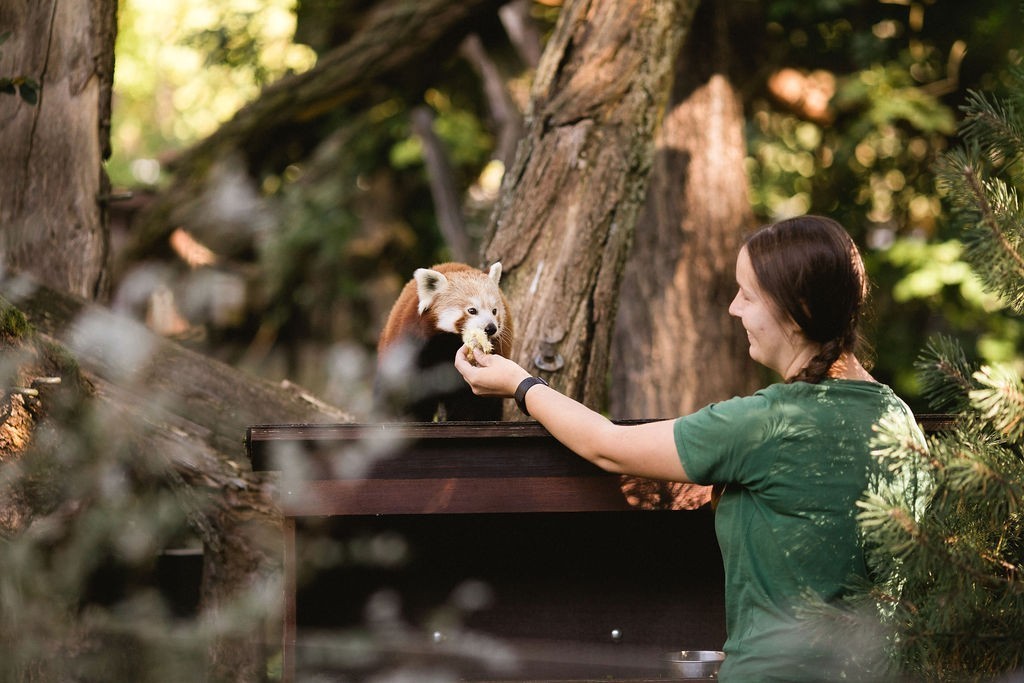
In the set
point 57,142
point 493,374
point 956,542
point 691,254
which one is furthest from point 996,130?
point 691,254

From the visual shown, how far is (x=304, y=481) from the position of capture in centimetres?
236

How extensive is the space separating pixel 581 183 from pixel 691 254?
2.53 meters

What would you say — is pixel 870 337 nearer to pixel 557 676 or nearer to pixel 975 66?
pixel 557 676

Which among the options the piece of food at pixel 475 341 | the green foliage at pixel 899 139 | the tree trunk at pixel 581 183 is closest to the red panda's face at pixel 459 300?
the piece of food at pixel 475 341

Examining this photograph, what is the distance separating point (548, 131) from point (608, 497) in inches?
80.9

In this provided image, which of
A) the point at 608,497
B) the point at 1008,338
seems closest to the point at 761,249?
the point at 608,497

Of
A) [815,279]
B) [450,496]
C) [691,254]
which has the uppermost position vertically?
[815,279]

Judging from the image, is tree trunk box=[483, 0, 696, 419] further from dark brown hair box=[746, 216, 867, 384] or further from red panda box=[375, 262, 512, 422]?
dark brown hair box=[746, 216, 867, 384]

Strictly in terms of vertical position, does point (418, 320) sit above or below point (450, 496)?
above

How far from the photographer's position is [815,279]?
1.83 m

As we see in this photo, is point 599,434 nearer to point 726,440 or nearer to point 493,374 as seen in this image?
point 726,440

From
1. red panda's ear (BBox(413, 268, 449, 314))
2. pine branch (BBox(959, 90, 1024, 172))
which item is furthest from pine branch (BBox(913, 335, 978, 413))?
red panda's ear (BBox(413, 268, 449, 314))

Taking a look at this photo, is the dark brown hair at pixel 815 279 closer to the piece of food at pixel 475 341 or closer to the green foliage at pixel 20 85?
the piece of food at pixel 475 341

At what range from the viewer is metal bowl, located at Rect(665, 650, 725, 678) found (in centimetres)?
258
